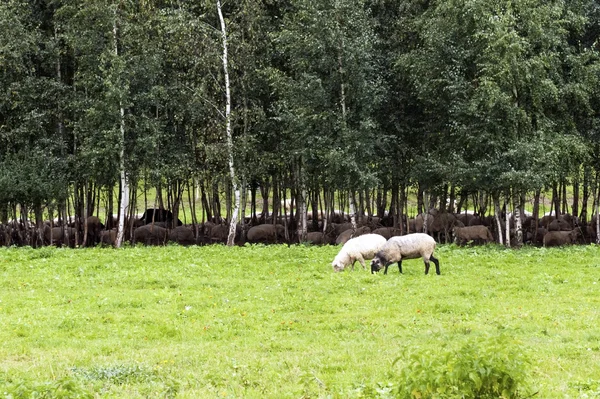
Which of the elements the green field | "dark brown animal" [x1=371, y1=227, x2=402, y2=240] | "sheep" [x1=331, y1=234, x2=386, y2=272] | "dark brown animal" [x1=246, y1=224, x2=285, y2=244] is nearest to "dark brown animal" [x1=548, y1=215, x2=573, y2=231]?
"dark brown animal" [x1=371, y1=227, x2=402, y2=240]

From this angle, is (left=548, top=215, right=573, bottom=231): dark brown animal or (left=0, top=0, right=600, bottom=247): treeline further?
(left=548, top=215, right=573, bottom=231): dark brown animal

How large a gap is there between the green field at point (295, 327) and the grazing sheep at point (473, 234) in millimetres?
8118

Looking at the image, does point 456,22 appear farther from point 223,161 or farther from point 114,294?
point 114,294

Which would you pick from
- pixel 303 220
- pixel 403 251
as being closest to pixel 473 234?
pixel 303 220

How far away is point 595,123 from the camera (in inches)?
1427

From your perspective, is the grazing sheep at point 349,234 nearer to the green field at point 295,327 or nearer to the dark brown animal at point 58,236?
the green field at point 295,327

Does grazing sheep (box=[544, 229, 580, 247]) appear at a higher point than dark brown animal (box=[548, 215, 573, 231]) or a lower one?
lower

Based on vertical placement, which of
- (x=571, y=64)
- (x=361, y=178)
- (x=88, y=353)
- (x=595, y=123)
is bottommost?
(x=88, y=353)

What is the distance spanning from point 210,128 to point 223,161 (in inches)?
75.7

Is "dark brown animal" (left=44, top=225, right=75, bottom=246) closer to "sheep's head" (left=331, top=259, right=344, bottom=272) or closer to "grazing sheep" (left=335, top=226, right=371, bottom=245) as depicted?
"grazing sheep" (left=335, top=226, right=371, bottom=245)

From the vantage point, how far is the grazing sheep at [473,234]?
1521 inches

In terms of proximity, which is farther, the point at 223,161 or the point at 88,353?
the point at 223,161

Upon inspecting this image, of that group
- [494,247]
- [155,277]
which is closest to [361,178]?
[494,247]

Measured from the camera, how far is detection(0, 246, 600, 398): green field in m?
10.6
